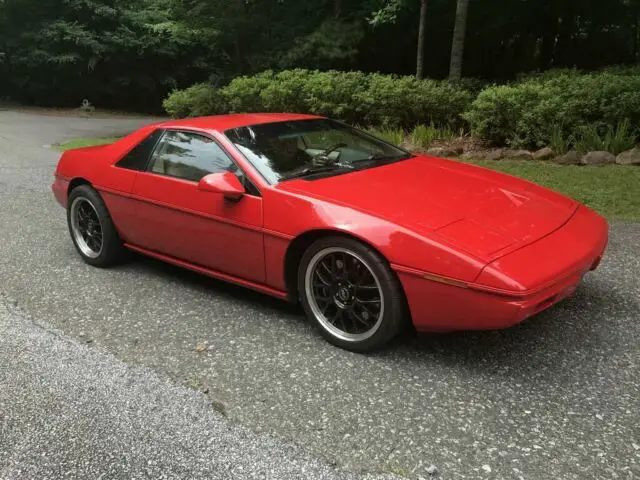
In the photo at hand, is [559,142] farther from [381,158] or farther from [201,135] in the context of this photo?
[201,135]

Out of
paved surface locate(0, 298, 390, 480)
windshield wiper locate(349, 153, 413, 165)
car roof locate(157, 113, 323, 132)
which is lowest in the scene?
paved surface locate(0, 298, 390, 480)

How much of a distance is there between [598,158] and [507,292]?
6084mm

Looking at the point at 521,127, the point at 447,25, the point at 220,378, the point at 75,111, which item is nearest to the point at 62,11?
the point at 75,111

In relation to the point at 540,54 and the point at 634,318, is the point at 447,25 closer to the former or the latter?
the point at 540,54

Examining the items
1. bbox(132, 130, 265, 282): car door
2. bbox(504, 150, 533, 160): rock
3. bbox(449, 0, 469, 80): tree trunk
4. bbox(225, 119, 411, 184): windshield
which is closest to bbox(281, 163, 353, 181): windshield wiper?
bbox(225, 119, 411, 184): windshield

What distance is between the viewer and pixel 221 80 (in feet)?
59.2

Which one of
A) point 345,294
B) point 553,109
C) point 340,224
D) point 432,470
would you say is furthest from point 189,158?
point 553,109

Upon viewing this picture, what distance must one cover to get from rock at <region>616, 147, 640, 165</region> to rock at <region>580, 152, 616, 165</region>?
0.26 feet

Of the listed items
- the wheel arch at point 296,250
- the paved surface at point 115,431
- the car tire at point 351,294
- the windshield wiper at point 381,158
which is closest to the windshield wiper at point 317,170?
the windshield wiper at point 381,158

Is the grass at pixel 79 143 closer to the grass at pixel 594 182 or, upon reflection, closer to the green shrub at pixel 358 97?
the green shrub at pixel 358 97

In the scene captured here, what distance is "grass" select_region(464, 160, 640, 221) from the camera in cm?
637

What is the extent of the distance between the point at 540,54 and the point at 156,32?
13451 mm

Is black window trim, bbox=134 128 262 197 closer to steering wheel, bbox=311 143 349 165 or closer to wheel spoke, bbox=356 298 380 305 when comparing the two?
steering wheel, bbox=311 143 349 165

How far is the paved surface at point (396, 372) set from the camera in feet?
8.35
